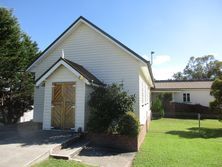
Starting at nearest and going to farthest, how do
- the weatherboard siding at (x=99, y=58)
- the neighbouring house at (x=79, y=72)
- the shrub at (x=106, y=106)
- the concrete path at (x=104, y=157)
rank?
the concrete path at (x=104, y=157), the shrub at (x=106, y=106), the neighbouring house at (x=79, y=72), the weatherboard siding at (x=99, y=58)

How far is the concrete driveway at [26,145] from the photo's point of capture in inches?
282

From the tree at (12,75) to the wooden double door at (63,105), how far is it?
232 inches

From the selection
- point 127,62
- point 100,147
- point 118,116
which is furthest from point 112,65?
point 100,147

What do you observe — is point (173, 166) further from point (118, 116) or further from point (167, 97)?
point (167, 97)

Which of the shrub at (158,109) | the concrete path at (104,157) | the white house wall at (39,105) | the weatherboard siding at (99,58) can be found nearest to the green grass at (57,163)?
the concrete path at (104,157)

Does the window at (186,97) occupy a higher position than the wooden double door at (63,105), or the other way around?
the window at (186,97)

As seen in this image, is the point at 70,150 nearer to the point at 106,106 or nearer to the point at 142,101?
the point at 106,106

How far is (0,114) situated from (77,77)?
8.79 metres

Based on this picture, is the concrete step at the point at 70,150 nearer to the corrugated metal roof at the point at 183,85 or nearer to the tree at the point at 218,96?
the tree at the point at 218,96

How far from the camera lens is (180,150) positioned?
34.0ft

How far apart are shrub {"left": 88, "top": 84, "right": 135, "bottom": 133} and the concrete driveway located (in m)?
1.41

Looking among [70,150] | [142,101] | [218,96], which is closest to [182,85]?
[218,96]

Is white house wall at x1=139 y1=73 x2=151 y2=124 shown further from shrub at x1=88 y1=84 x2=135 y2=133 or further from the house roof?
the house roof

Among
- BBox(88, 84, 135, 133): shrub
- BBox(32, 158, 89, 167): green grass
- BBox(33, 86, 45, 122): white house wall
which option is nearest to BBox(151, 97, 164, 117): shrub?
BBox(33, 86, 45, 122): white house wall
